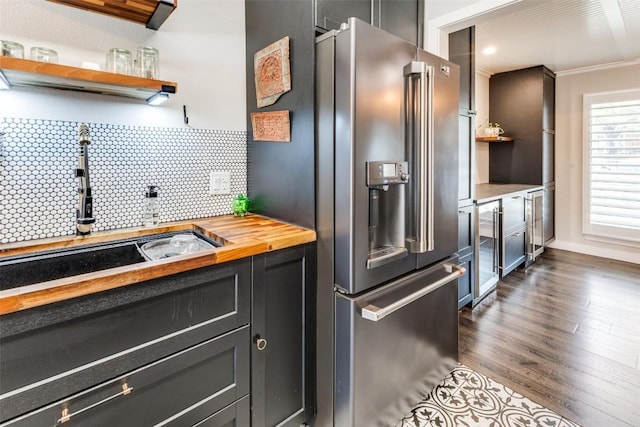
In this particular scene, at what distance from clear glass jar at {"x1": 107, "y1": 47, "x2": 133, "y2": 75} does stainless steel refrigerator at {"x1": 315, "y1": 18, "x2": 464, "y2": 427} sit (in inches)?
30.9

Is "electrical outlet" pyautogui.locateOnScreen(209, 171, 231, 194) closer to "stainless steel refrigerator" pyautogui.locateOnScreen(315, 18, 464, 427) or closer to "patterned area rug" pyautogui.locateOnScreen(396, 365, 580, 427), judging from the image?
"stainless steel refrigerator" pyautogui.locateOnScreen(315, 18, 464, 427)

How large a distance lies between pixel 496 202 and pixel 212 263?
2.71 meters

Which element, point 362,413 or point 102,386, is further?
point 362,413

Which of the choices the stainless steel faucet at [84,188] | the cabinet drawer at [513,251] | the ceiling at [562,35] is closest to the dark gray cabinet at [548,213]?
the cabinet drawer at [513,251]

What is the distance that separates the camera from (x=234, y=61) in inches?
69.8

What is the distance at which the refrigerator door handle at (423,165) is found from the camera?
139 centimetres

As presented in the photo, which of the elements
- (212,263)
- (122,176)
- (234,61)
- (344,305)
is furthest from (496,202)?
(122,176)

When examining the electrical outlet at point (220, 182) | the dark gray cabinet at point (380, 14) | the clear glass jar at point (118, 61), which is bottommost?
the electrical outlet at point (220, 182)

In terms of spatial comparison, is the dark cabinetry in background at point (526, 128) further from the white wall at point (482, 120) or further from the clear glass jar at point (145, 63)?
the clear glass jar at point (145, 63)

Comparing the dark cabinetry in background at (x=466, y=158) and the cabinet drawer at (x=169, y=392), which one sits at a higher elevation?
the dark cabinetry in background at (x=466, y=158)

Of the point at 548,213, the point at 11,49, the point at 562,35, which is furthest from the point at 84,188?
the point at 548,213

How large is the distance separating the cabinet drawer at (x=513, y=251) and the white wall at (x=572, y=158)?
1.42 meters

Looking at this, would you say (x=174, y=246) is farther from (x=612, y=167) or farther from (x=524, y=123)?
(x=612, y=167)

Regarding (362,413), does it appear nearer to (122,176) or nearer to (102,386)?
(102,386)
